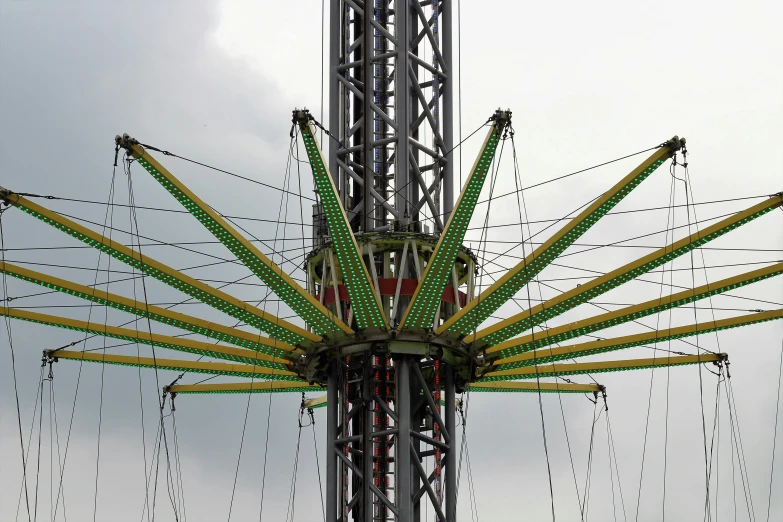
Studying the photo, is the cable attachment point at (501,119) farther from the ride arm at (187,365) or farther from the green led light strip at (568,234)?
the ride arm at (187,365)

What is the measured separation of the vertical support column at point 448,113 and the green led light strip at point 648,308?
16.6 ft

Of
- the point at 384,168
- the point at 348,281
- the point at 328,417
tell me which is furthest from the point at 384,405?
the point at 384,168

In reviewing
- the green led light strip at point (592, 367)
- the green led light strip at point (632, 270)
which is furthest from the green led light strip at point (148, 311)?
the green led light strip at point (592, 367)

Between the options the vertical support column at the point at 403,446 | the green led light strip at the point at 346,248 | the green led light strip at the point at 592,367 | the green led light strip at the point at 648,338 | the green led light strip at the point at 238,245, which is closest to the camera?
the green led light strip at the point at 346,248

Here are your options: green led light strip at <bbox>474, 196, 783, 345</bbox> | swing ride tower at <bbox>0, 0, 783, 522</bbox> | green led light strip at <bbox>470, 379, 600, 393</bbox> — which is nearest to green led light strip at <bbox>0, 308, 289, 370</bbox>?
swing ride tower at <bbox>0, 0, 783, 522</bbox>

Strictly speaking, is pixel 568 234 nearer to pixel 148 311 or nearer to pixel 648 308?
pixel 648 308

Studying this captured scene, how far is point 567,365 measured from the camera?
35.3 metres

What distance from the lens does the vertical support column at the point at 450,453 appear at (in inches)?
1272

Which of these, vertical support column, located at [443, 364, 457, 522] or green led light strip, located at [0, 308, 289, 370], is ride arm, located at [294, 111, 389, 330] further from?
green led light strip, located at [0, 308, 289, 370]

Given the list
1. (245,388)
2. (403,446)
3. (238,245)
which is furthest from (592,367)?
(238,245)

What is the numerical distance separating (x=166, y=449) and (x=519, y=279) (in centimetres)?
970

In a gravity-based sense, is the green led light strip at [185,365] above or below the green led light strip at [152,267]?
below

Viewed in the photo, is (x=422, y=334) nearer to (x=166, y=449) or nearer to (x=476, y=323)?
(x=476, y=323)

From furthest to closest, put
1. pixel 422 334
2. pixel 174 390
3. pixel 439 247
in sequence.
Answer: pixel 174 390 < pixel 422 334 < pixel 439 247
